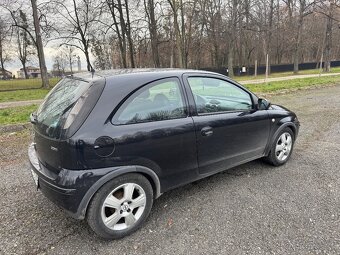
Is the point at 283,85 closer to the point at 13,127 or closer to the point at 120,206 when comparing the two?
the point at 13,127

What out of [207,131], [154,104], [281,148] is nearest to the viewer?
[154,104]

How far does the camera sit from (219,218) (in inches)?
115

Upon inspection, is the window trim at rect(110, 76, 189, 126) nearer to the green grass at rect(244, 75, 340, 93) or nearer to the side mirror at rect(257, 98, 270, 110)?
the side mirror at rect(257, 98, 270, 110)

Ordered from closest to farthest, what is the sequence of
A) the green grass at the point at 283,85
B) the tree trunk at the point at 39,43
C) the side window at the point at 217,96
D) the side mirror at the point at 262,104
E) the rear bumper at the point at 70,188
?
1. the rear bumper at the point at 70,188
2. the side window at the point at 217,96
3. the side mirror at the point at 262,104
4. the green grass at the point at 283,85
5. the tree trunk at the point at 39,43

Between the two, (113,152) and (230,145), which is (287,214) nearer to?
(230,145)

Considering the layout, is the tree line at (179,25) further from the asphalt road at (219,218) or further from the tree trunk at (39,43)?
the asphalt road at (219,218)

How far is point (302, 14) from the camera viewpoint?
28031 mm

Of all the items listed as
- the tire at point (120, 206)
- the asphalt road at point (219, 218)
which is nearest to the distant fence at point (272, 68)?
the asphalt road at point (219, 218)

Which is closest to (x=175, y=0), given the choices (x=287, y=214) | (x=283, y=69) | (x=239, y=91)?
(x=239, y=91)

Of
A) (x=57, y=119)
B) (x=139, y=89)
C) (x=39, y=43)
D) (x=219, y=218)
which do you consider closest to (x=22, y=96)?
(x=39, y=43)

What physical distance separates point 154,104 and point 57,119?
0.95 meters

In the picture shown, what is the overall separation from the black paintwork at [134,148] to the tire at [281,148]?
0.64 m

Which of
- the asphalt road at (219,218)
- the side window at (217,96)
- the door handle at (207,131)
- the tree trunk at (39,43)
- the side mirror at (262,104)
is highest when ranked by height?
the tree trunk at (39,43)

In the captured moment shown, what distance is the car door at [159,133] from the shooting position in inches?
101
